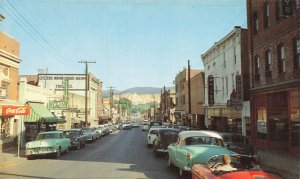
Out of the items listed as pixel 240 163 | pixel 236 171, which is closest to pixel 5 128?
pixel 240 163

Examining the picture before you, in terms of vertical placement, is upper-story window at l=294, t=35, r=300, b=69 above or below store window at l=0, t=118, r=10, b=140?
above

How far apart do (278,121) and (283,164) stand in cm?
706

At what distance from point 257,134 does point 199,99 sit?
2579 centimetres

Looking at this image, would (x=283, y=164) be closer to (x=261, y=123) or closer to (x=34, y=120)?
(x=261, y=123)

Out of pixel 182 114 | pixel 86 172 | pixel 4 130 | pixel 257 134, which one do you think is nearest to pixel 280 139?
pixel 257 134

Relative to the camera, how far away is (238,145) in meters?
18.5

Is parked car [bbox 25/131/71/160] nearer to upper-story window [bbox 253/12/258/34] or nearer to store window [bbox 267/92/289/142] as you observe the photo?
store window [bbox 267/92/289/142]

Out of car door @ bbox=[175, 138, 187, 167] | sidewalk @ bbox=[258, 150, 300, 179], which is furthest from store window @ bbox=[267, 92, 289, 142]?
car door @ bbox=[175, 138, 187, 167]

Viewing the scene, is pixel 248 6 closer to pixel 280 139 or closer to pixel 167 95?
pixel 280 139

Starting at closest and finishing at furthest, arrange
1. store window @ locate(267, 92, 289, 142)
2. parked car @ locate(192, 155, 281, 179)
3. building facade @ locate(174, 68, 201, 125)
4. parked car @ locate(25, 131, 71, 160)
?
parked car @ locate(192, 155, 281, 179) → parked car @ locate(25, 131, 71, 160) → store window @ locate(267, 92, 289, 142) → building facade @ locate(174, 68, 201, 125)

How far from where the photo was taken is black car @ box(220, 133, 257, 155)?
59.3 feet

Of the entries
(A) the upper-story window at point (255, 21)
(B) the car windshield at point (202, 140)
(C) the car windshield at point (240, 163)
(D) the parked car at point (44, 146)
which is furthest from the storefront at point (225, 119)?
(C) the car windshield at point (240, 163)

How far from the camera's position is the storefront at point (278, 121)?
21.4 m

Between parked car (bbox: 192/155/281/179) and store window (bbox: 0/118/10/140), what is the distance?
21.0 m
